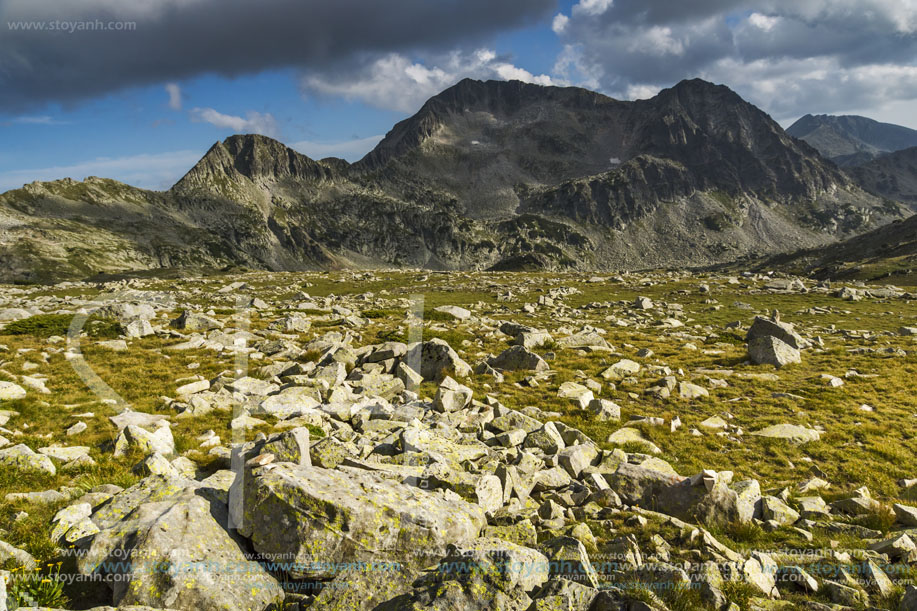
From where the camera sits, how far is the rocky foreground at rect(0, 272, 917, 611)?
598cm

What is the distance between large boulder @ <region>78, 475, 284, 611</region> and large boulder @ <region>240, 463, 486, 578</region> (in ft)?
1.43

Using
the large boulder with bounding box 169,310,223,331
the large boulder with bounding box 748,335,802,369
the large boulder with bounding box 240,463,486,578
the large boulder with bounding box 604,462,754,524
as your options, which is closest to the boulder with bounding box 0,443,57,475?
the large boulder with bounding box 240,463,486,578

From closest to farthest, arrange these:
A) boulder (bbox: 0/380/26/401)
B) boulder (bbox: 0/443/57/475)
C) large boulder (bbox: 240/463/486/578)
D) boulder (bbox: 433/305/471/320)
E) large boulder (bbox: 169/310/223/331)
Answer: large boulder (bbox: 240/463/486/578) → boulder (bbox: 0/443/57/475) → boulder (bbox: 0/380/26/401) → large boulder (bbox: 169/310/223/331) → boulder (bbox: 433/305/471/320)

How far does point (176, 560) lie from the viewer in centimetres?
589

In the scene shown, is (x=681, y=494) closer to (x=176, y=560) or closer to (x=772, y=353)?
(x=176, y=560)

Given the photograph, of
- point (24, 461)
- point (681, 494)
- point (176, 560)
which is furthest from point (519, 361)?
point (24, 461)

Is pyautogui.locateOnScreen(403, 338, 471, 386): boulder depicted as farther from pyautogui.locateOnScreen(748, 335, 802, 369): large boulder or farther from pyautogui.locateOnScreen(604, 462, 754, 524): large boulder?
pyautogui.locateOnScreen(748, 335, 802, 369): large boulder

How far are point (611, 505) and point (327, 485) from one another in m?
6.64

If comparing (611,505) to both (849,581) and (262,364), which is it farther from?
(262,364)

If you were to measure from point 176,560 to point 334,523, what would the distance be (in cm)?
219

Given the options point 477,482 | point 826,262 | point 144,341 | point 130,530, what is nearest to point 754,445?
point 477,482

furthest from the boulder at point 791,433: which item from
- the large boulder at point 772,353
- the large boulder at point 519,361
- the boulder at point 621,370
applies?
the large boulder at point 772,353

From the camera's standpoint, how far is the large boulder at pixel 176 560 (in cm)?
564

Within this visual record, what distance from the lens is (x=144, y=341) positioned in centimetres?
2514
